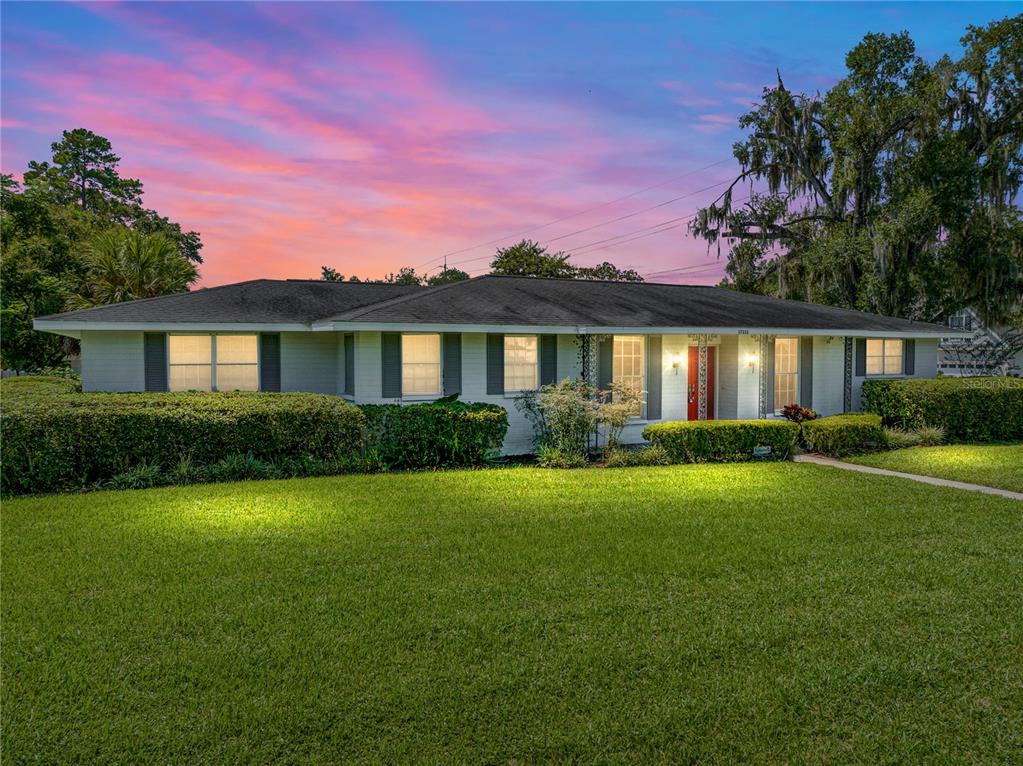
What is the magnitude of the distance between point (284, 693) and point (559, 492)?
6.08 meters

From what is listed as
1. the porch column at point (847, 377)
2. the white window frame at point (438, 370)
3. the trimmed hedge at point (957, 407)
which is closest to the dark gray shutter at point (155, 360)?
the white window frame at point (438, 370)

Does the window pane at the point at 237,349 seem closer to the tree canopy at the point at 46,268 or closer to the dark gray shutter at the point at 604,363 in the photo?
the dark gray shutter at the point at 604,363

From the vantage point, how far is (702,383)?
15594 mm

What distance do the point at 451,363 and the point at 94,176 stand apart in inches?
1771

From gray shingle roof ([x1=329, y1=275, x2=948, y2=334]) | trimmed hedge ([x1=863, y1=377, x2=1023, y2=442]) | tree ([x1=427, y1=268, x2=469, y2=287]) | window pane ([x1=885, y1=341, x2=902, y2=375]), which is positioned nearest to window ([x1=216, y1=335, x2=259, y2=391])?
gray shingle roof ([x1=329, y1=275, x2=948, y2=334])

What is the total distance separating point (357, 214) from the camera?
82.9 ft

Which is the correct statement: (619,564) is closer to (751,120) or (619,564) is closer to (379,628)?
(379,628)

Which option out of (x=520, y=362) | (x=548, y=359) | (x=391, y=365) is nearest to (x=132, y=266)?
(x=391, y=365)

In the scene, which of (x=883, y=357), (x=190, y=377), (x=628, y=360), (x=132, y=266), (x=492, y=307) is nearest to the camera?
(x=190, y=377)

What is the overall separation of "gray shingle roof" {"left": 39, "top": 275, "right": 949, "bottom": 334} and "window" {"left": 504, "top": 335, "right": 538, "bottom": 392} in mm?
515

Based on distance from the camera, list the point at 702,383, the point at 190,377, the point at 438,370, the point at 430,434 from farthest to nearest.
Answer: the point at 702,383 < the point at 438,370 < the point at 190,377 < the point at 430,434

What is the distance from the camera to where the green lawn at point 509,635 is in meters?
3.54

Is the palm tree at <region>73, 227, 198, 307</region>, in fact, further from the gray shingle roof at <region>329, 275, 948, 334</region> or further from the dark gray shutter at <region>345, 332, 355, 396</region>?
the dark gray shutter at <region>345, 332, 355, 396</region>

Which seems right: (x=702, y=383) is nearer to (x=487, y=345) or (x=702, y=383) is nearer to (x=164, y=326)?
(x=487, y=345)
